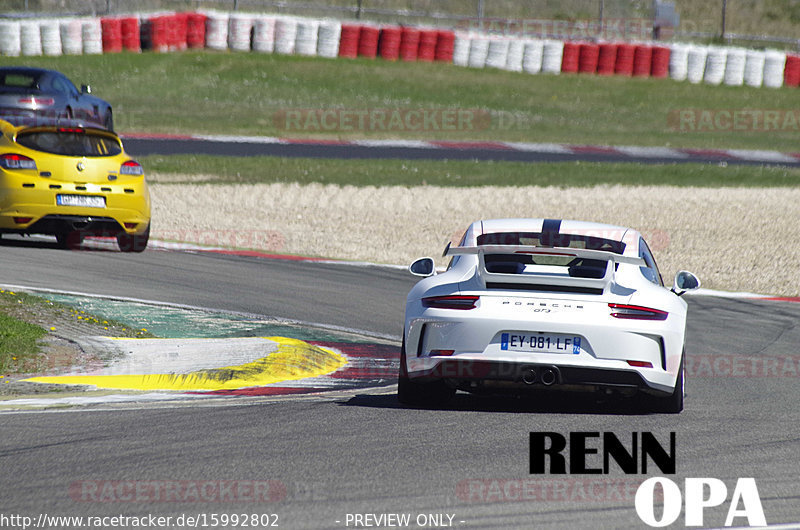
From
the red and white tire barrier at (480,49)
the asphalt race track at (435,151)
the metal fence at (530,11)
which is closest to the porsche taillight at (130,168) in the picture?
the asphalt race track at (435,151)

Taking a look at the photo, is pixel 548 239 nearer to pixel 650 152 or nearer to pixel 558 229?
pixel 558 229

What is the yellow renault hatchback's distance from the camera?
49.1ft

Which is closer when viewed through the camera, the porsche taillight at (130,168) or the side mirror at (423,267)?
the side mirror at (423,267)

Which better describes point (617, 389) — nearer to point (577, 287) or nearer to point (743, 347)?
point (577, 287)

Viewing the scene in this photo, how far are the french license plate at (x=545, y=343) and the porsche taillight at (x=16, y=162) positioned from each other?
9102mm

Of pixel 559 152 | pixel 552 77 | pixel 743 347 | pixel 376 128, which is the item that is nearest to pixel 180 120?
pixel 376 128

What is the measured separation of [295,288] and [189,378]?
5.62 metres

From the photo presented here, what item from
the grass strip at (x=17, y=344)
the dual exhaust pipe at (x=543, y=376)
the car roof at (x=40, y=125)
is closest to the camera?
the dual exhaust pipe at (x=543, y=376)

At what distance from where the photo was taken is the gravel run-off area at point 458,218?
1917cm

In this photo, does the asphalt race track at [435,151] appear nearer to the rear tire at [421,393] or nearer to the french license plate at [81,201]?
the french license plate at [81,201]

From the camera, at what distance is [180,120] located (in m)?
31.7

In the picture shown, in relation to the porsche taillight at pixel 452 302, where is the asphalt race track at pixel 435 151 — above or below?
below

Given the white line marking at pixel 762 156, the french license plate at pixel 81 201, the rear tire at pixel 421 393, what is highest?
the rear tire at pixel 421 393

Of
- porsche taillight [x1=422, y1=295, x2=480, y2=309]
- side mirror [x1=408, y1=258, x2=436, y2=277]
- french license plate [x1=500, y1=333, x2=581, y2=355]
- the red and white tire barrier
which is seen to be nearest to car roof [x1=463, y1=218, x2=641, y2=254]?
side mirror [x1=408, y1=258, x2=436, y2=277]
